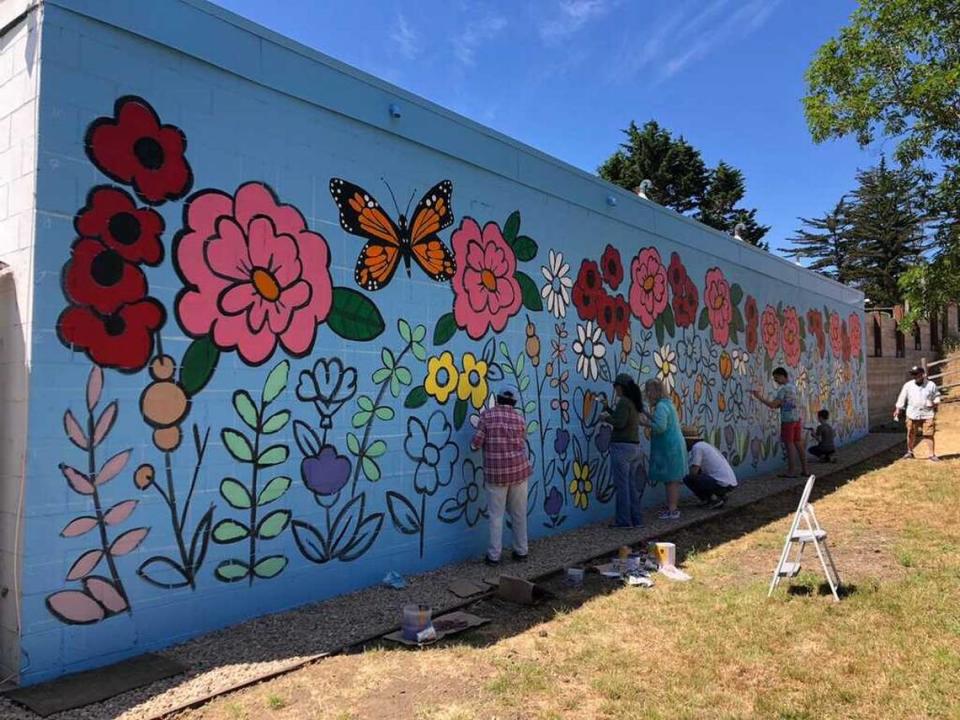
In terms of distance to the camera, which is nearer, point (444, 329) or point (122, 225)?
point (122, 225)

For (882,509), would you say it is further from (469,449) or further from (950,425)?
(950,425)

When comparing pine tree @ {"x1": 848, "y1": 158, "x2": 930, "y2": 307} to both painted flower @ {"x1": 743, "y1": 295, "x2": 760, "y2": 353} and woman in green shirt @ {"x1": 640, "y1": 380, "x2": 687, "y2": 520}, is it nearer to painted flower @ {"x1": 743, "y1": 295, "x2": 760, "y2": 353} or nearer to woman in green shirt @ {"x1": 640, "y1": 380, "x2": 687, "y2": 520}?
painted flower @ {"x1": 743, "y1": 295, "x2": 760, "y2": 353}

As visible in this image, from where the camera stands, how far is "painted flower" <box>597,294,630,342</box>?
30.5ft

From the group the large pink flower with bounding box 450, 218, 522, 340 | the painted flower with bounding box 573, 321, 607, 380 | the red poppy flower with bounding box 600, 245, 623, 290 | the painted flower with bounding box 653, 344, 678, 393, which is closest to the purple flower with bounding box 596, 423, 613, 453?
the painted flower with bounding box 573, 321, 607, 380

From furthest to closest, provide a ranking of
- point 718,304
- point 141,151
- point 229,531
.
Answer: point 718,304 < point 229,531 < point 141,151

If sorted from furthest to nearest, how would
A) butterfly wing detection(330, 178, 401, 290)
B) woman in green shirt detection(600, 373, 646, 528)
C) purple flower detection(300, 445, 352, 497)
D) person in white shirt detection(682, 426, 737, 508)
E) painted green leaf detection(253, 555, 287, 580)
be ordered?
person in white shirt detection(682, 426, 737, 508), woman in green shirt detection(600, 373, 646, 528), butterfly wing detection(330, 178, 401, 290), purple flower detection(300, 445, 352, 497), painted green leaf detection(253, 555, 287, 580)

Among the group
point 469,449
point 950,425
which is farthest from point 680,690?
point 950,425

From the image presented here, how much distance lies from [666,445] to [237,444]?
577cm

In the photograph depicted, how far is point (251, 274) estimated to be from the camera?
210 inches

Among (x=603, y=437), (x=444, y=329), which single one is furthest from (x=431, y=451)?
(x=603, y=437)

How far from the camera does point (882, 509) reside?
9.37 m

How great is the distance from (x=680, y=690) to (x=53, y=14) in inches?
214

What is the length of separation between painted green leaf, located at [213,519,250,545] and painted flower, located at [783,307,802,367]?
12.4 m

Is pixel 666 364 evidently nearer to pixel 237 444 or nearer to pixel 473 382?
pixel 473 382
